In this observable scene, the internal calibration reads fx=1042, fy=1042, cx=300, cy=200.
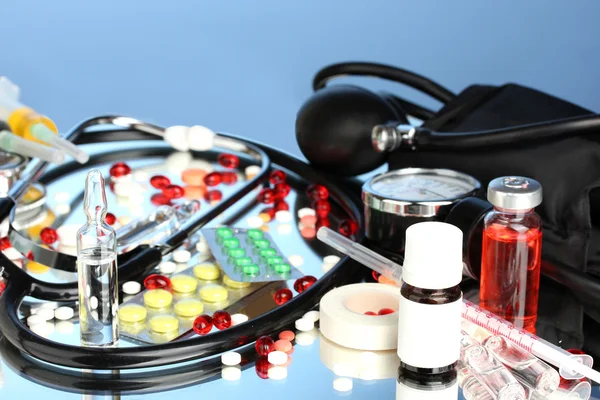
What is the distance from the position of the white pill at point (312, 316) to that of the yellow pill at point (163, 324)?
130mm

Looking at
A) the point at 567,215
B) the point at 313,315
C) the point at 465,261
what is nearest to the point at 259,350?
the point at 313,315

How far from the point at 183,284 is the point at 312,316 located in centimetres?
15

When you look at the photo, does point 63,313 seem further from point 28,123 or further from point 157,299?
point 28,123

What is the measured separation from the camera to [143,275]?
1.14 metres

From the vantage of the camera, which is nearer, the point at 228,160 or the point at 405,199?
the point at 405,199

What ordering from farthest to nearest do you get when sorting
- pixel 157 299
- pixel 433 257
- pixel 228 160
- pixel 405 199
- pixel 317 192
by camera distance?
pixel 228 160, pixel 317 192, pixel 405 199, pixel 157 299, pixel 433 257

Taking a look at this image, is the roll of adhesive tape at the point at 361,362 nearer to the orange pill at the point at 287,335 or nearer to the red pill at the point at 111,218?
the orange pill at the point at 287,335

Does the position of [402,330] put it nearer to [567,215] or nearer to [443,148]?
[567,215]

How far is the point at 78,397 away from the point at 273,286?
272mm

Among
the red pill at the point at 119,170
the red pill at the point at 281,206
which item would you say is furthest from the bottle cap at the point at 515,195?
the red pill at the point at 119,170

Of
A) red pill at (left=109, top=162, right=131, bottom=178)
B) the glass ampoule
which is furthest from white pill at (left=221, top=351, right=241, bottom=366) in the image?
red pill at (left=109, top=162, right=131, bottom=178)

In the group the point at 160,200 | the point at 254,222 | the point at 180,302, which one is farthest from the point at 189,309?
the point at 160,200

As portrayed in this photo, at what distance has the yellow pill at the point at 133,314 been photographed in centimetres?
104

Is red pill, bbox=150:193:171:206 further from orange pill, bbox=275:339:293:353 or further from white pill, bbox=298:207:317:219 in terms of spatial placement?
orange pill, bbox=275:339:293:353
